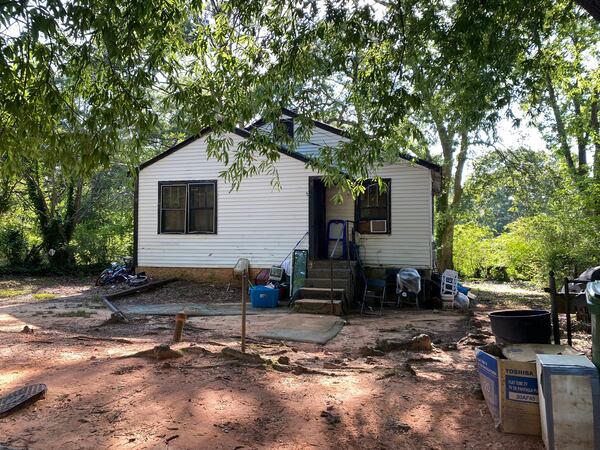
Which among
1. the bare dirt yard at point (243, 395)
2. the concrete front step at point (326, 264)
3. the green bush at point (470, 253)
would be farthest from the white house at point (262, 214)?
the green bush at point (470, 253)

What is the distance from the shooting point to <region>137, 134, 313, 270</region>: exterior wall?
13.0 meters

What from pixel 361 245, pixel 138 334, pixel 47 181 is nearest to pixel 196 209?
pixel 361 245

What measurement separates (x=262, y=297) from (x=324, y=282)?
1527 mm

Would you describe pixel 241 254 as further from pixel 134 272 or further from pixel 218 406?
pixel 218 406

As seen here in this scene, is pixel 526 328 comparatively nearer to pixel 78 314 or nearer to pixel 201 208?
pixel 78 314

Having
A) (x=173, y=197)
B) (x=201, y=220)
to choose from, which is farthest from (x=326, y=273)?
(x=173, y=197)

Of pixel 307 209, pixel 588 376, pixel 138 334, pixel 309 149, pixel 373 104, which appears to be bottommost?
pixel 138 334

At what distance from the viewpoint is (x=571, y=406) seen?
285 cm

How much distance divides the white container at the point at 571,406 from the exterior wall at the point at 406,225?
30.4 ft

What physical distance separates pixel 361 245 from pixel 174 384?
8930 millimetres

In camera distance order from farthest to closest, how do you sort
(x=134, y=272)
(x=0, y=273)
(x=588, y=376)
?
(x=0, y=273) → (x=134, y=272) → (x=588, y=376)

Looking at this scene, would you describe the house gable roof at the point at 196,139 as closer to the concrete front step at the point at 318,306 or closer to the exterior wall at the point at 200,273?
the exterior wall at the point at 200,273

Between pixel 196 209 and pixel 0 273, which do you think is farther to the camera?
pixel 0 273

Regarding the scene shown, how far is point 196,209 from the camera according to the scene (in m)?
14.0
